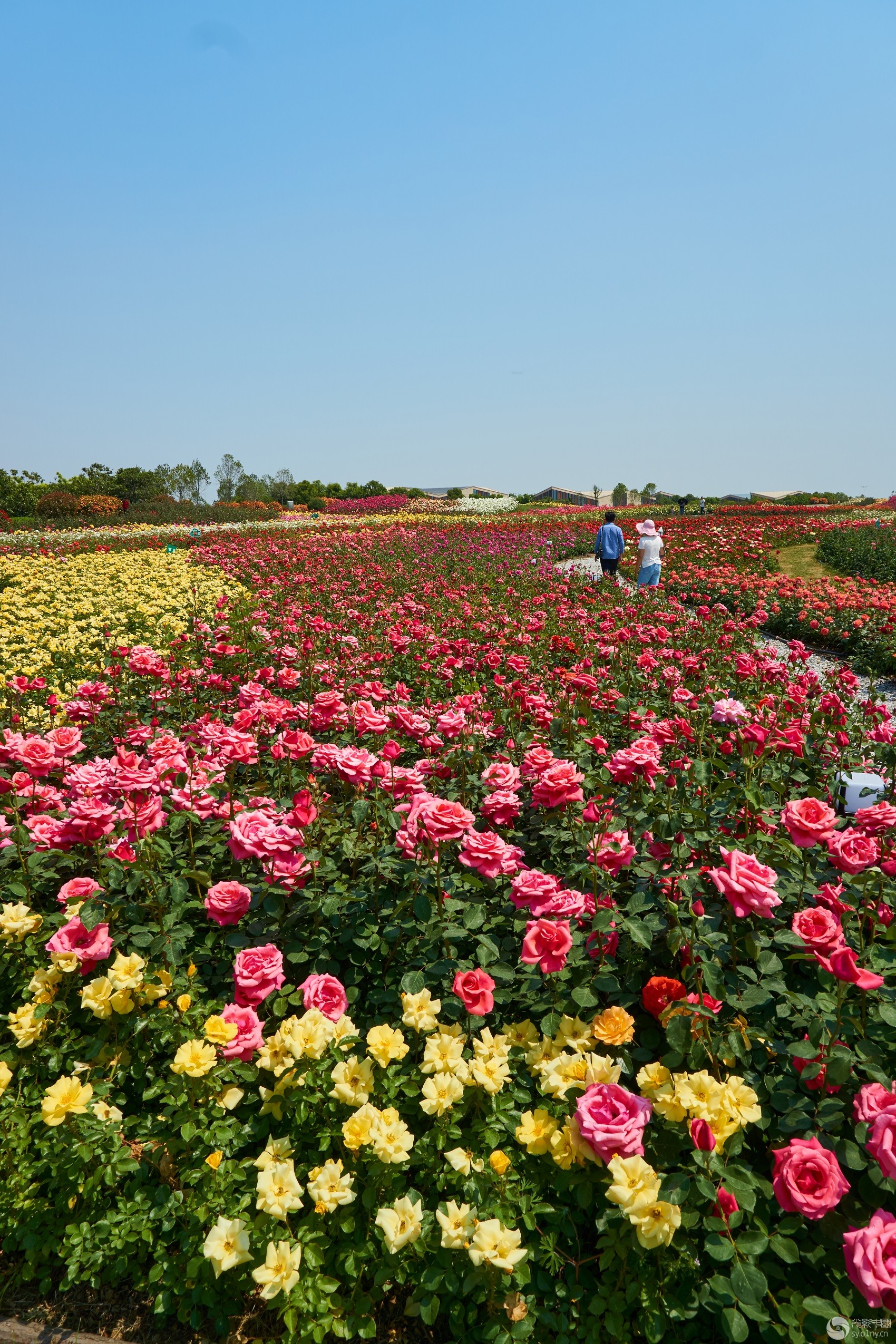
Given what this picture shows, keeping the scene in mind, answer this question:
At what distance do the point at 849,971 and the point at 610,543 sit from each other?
417 inches

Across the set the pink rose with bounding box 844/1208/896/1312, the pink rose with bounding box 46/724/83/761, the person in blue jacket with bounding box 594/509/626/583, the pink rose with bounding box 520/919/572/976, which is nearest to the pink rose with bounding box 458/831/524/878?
the pink rose with bounding box 520/919/572/976

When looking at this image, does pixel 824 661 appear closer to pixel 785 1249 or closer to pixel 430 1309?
pixel 785 1249

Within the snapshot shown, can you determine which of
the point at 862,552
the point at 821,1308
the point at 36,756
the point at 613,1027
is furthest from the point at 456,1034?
the point at 862,552

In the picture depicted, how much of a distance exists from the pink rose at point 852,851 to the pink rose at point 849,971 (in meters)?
0.42

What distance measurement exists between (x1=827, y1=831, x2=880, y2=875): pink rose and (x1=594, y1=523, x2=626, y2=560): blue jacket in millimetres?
9974

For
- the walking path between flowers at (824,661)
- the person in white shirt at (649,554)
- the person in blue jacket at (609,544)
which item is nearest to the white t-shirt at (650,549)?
the person in white shirt at (649,554)

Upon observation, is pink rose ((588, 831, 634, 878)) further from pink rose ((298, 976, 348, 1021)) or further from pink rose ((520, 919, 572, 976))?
pink rose ((298, 976, 348, 1021))

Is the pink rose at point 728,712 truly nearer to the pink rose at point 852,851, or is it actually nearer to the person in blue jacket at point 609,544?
the pink rose at point 852,851

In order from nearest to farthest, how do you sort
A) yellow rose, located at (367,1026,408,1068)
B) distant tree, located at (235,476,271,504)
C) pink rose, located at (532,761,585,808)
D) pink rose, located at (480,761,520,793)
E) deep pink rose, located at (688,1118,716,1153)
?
1. deep pink rose, located at (688,1118,716,1153)
2. yellow rose, located at (367,1026,408,1068)
3. pink rose, located at (532,761,585,808)
4. pink rose, located at (480,761,520,793)
5. distant tree, located at (235,476,271,504)

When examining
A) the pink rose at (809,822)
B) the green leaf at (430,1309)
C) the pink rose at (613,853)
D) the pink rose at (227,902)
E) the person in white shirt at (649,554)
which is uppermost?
the person in white shirt at (649,554)

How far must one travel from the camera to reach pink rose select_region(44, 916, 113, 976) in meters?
2.11

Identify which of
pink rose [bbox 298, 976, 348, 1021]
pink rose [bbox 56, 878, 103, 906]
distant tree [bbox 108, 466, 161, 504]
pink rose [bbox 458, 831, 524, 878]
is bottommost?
pink rose [bbox 298, 976, 348, 1021]

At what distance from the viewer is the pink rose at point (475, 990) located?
187 centimetres

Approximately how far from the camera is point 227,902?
214cm
